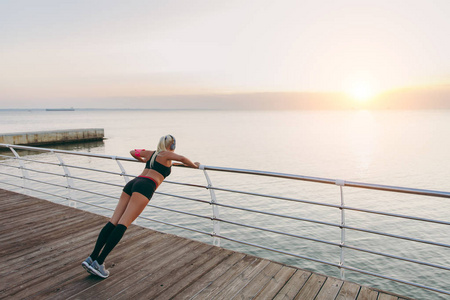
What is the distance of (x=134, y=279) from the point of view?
12.1ft

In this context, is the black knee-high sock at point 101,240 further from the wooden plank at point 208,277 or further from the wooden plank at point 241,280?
the wooden plank at point 241,280

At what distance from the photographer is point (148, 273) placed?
384 centimetres

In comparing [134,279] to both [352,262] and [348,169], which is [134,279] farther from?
[348,169]

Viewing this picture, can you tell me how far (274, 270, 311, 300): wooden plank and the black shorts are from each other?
1996 millimetres

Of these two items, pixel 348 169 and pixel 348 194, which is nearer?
pixel 348 194

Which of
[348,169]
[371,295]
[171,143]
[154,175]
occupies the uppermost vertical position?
[171,143]

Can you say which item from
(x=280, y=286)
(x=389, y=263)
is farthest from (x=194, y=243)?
(x=389, y=263)

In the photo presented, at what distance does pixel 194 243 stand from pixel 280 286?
1706 mm

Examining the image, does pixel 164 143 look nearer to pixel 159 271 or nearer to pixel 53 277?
pixel 159 271

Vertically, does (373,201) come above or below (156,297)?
below

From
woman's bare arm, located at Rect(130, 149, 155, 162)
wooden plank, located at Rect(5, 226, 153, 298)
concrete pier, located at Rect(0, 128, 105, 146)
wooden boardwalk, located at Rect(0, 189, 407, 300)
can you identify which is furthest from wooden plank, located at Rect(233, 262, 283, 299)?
concrete pier, located at Rect(0, 128, 105, 146)

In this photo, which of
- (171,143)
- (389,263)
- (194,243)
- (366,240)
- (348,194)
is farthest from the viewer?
(348,194)

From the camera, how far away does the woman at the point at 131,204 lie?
3.68 metres

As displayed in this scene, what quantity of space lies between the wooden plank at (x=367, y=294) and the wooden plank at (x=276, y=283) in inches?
31.9
